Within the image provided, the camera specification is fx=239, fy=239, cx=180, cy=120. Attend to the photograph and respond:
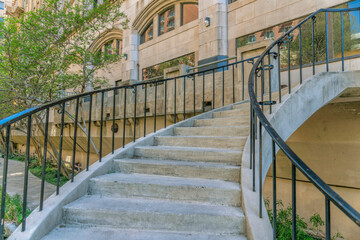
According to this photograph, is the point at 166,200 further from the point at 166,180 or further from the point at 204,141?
the point at 204,141

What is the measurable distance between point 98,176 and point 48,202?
0.68m

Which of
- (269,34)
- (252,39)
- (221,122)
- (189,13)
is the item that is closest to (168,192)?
(221,122)

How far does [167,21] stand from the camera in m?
12.8

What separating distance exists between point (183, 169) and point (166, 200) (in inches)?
20.3

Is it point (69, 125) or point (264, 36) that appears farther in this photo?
point (69, 125)

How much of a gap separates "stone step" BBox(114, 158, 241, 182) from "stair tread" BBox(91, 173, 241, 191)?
0.29 feet

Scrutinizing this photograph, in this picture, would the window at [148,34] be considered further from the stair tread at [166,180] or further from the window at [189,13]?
the stair tread at [166,180]

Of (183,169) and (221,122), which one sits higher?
(221,122)

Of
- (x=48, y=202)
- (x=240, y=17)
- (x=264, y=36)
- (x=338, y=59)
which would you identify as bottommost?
(x=48, y=202)

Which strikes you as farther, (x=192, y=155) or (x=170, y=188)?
(x=192, y=155)

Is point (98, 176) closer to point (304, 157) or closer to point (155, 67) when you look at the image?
point (304, 157)

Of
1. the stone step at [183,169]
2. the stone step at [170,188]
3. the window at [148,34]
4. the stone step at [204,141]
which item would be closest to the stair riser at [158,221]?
the stone step at [170,188]

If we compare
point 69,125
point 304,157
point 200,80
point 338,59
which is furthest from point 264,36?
point 69,125

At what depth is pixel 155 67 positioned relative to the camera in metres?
13.1
